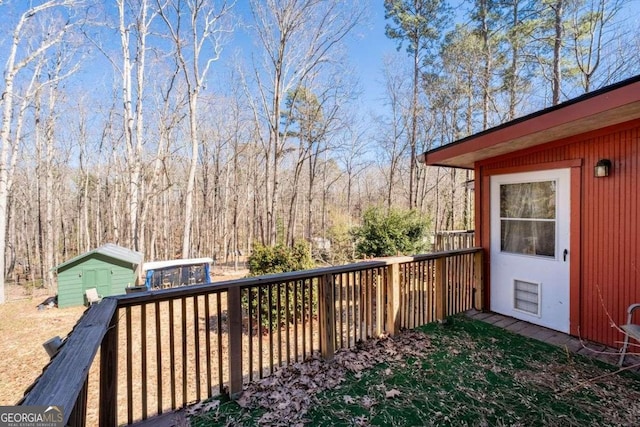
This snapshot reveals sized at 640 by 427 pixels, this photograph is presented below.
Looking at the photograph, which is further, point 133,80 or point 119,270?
point 133,80

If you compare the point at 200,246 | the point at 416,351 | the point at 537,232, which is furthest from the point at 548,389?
the point at 200,246

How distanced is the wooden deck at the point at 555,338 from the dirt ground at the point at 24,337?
5.51 metres

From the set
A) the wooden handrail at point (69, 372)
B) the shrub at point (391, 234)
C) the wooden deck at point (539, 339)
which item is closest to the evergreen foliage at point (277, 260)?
the shrub at point (391, 234)

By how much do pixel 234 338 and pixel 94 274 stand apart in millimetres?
10008

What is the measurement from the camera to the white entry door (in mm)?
3479

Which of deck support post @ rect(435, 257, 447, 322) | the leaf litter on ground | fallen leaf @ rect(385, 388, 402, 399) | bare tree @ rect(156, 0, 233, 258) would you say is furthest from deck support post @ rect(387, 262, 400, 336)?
bare tree @ rect(156, 0, 233, 258)

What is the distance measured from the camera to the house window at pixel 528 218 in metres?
3.61

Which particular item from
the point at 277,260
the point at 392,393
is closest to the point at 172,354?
the point at 392,393

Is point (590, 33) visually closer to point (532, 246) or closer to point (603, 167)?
point (603, 167)

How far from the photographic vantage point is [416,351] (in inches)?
122

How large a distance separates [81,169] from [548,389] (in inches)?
793

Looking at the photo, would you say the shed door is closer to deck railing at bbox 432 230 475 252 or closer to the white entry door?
deck railing at bbox 432 230 475 252

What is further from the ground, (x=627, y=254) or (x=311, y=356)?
(x=627, y=254)

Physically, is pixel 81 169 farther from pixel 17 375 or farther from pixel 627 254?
pixel 627 254
